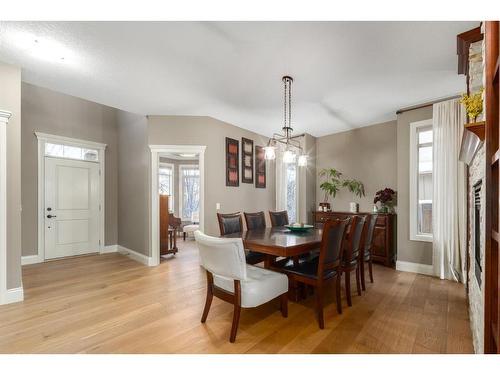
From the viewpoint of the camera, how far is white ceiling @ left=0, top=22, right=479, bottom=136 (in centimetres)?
205

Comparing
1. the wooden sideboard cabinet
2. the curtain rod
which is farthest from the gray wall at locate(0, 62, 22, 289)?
the curtain rod

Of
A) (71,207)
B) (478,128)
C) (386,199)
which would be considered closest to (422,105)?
(386,199)

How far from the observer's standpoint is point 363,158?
16.1ft

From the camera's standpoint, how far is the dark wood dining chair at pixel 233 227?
10.6 feet

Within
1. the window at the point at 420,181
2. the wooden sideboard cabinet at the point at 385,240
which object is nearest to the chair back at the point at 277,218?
the wooden sideboard cabinet at the point at 385,240

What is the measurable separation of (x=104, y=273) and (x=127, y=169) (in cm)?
207

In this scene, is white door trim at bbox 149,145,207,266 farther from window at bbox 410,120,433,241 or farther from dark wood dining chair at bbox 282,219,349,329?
window at bbox 410,120,433,241

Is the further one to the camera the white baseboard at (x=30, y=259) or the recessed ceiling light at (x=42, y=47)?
the white baseboard at (x=30, y=259)

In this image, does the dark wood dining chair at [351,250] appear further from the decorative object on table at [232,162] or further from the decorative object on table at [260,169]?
the decorative object on table at [260,169]

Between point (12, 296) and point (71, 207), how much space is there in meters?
2.43

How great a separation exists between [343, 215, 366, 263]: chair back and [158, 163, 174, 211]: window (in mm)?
6162

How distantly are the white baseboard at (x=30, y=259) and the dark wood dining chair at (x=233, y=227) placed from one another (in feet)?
11.9

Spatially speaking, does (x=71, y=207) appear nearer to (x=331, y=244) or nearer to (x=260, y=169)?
(x=260, y=169)
